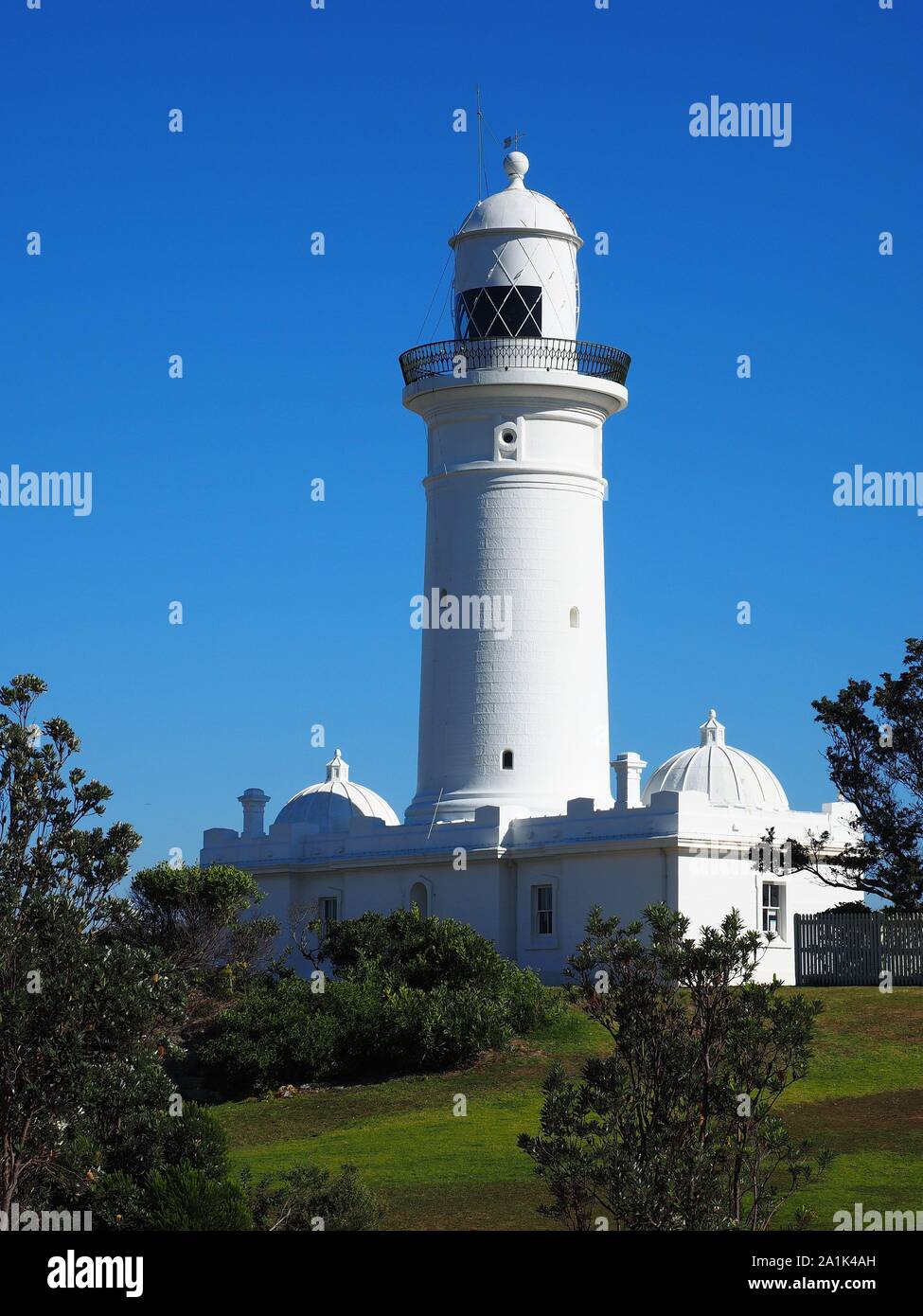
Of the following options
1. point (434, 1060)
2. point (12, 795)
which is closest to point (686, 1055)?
point (12, 795)

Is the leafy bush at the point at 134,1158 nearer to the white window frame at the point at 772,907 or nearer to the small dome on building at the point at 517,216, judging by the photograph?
the white window frame at the point at 772,907

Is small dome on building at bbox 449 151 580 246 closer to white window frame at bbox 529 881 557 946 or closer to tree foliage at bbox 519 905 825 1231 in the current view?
white window frame at bbox 529 881 557 946

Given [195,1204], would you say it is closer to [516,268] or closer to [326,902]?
[326,902]

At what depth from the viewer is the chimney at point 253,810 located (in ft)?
149

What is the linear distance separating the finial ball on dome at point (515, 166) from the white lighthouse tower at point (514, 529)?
66cm

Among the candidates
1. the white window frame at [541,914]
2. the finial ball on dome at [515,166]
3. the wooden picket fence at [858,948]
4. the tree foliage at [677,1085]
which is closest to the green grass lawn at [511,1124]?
the wooden picket fence at [858,948]

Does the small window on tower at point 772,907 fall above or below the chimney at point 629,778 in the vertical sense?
below

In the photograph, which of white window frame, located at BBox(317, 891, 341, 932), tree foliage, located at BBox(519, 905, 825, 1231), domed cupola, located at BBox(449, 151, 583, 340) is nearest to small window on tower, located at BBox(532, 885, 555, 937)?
white window frame, located at BBox(317, 891, 341, 932)

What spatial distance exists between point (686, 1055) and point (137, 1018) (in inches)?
186

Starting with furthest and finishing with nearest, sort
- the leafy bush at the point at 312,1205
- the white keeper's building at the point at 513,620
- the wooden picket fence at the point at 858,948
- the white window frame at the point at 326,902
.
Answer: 1. the white window frame at the point at 326,902
2. the white keeper's building at the point at 513,620
3. the wooden picket fence at the point at 858,948
4. the leafy bush at the point at 312,1205

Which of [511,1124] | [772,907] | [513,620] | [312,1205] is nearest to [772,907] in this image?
[772,907]

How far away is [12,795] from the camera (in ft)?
72.0

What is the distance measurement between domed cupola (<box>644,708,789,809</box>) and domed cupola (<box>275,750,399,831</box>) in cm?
700
